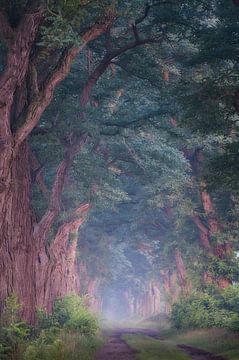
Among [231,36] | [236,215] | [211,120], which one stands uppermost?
[231,36]

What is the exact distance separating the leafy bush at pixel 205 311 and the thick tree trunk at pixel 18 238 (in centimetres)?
1004

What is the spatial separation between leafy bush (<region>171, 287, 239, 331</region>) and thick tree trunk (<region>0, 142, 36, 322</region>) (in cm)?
1004

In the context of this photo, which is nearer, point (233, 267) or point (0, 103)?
point (0, 103)

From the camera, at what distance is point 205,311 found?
2502 centimetres

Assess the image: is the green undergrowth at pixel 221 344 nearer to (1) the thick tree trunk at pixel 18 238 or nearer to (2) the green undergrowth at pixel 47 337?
(2) the green undergrowth at pixel 47 337

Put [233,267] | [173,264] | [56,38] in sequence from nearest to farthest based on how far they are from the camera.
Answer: [56,38]
[233,267]
[173,264]

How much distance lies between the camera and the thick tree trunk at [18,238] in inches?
559

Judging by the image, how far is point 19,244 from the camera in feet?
52.3

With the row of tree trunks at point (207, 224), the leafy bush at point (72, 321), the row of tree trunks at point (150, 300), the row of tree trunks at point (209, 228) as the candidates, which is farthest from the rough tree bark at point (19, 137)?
the row of tree trunks at point (150, 300)

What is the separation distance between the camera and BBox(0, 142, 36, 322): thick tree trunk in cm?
1421

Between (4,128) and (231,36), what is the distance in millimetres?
8725

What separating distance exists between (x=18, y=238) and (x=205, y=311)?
1348 cm

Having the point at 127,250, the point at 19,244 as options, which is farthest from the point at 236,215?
the point at 127,250

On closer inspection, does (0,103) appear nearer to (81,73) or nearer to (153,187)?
(81,73)
